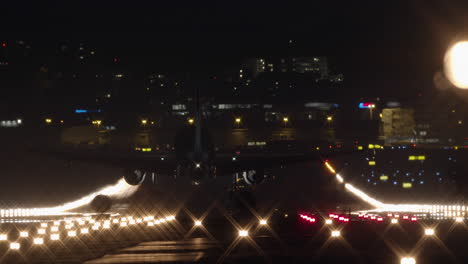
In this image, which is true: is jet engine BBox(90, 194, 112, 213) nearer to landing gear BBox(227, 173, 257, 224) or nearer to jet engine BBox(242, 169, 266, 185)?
landing gear BBox(227, 173, 257, 224)

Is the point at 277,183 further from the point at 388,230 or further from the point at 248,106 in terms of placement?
the point at 248,106

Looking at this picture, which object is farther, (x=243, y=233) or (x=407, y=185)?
(x=407, y=185)

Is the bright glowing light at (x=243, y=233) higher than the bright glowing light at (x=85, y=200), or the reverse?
the bright glowing light at (x=85, y=200)

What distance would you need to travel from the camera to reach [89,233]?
38.2 metres

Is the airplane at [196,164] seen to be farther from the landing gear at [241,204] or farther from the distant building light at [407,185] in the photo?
the distant building light at [407,185]

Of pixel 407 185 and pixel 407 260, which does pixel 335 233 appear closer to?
pixel 407 260

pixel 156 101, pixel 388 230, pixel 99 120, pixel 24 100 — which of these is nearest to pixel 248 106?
pixel 156 101

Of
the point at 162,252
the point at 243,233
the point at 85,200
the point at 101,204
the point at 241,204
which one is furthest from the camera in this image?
the point at 85,200

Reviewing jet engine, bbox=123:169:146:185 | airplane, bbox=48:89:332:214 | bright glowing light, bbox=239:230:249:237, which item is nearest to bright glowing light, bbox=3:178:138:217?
airplane, bbox=48:89:332:214

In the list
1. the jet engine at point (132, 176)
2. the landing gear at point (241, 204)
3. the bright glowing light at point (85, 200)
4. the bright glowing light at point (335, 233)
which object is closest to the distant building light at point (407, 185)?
the landing gear at point (241, 204)

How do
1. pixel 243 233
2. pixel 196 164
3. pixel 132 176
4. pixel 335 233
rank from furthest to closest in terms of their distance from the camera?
1. pixel 132 176
2. pixel 196 164
3. pixel 243 233
4. pixel 335 233

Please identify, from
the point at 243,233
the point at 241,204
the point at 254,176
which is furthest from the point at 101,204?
the point at 243,233

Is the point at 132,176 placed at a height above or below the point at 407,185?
below

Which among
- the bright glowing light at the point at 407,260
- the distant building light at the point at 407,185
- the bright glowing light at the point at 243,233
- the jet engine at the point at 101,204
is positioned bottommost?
the bright glowing light at the point at 407,260
